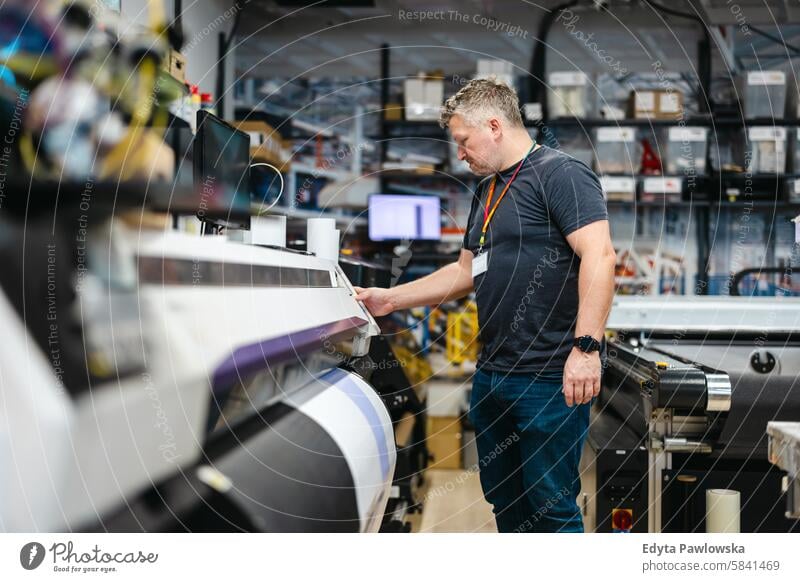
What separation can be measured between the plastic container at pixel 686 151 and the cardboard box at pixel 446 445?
84.3 inches

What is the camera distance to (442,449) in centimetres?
445

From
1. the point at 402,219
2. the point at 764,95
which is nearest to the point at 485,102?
the point at 402,219

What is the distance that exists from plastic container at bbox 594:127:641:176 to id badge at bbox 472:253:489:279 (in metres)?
3.22

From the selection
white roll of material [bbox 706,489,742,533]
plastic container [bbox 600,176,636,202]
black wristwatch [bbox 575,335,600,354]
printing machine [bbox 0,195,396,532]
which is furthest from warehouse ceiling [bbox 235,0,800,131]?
printing machine [bbox 0,195,396,532]

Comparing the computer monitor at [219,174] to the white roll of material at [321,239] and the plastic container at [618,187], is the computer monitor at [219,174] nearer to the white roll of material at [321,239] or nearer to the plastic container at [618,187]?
the white roll of material at [321,239]

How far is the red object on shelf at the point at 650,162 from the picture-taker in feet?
16.9

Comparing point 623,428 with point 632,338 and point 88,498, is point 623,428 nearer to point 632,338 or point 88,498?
point 632,338

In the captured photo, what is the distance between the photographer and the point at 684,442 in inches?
91.0

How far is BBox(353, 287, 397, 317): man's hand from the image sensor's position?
85.2 inches

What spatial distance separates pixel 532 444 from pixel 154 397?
1.10m

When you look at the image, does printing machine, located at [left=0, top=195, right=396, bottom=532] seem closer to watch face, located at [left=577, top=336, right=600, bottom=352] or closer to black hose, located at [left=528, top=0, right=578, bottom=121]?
watch face, located at [left=577, top=336, right=600, bottom=352]

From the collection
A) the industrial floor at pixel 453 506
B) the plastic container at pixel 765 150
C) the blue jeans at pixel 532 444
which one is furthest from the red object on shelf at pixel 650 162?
the blue jeans at pixel 532 444

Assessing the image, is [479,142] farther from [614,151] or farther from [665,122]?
[665,122]
